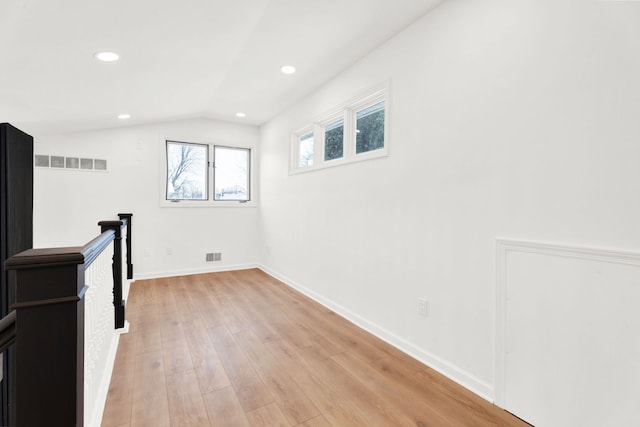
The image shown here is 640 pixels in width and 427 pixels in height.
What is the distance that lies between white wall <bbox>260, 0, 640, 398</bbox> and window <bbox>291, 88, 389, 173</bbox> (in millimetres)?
132

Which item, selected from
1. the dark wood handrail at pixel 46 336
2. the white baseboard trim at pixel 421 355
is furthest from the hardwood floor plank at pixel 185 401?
the white baseboard trim at pixel 421 355

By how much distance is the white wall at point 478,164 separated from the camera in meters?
1.40

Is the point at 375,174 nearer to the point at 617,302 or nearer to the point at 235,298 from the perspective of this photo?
the point at 617,302

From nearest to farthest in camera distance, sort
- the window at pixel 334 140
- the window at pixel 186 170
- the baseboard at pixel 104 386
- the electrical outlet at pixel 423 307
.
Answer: the baseboard at pixel 104 386 < the electrical outlet at pixel 423 307 < the window at pixel 334 140 < the window at pixel 186 170

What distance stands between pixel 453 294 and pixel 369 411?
36.4 inches

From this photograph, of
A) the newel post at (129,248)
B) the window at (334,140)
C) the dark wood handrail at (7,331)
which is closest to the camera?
the dark wood handrail at (7,331)

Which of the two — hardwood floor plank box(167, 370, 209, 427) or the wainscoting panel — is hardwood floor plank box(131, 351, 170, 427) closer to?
hardwood floor plank box(167, 370, 209, 427)

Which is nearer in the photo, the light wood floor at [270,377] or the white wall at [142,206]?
the light wood floor at [270,377]

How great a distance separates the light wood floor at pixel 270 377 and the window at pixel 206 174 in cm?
223

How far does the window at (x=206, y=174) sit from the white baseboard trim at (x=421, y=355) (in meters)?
2.69

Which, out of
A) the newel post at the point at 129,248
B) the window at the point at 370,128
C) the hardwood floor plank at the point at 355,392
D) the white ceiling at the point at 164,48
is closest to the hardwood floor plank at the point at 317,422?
the hardwood floor plank at the point at 355,392

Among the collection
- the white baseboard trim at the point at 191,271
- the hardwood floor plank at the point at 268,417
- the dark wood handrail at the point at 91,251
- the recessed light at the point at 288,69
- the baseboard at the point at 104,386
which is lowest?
the hardwood floor plank at the point at 268,417

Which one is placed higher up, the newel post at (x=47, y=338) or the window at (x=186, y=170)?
the window at (x=186, y=170)

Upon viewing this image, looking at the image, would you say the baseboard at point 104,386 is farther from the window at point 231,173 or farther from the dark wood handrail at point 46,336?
the window at point 231,173
